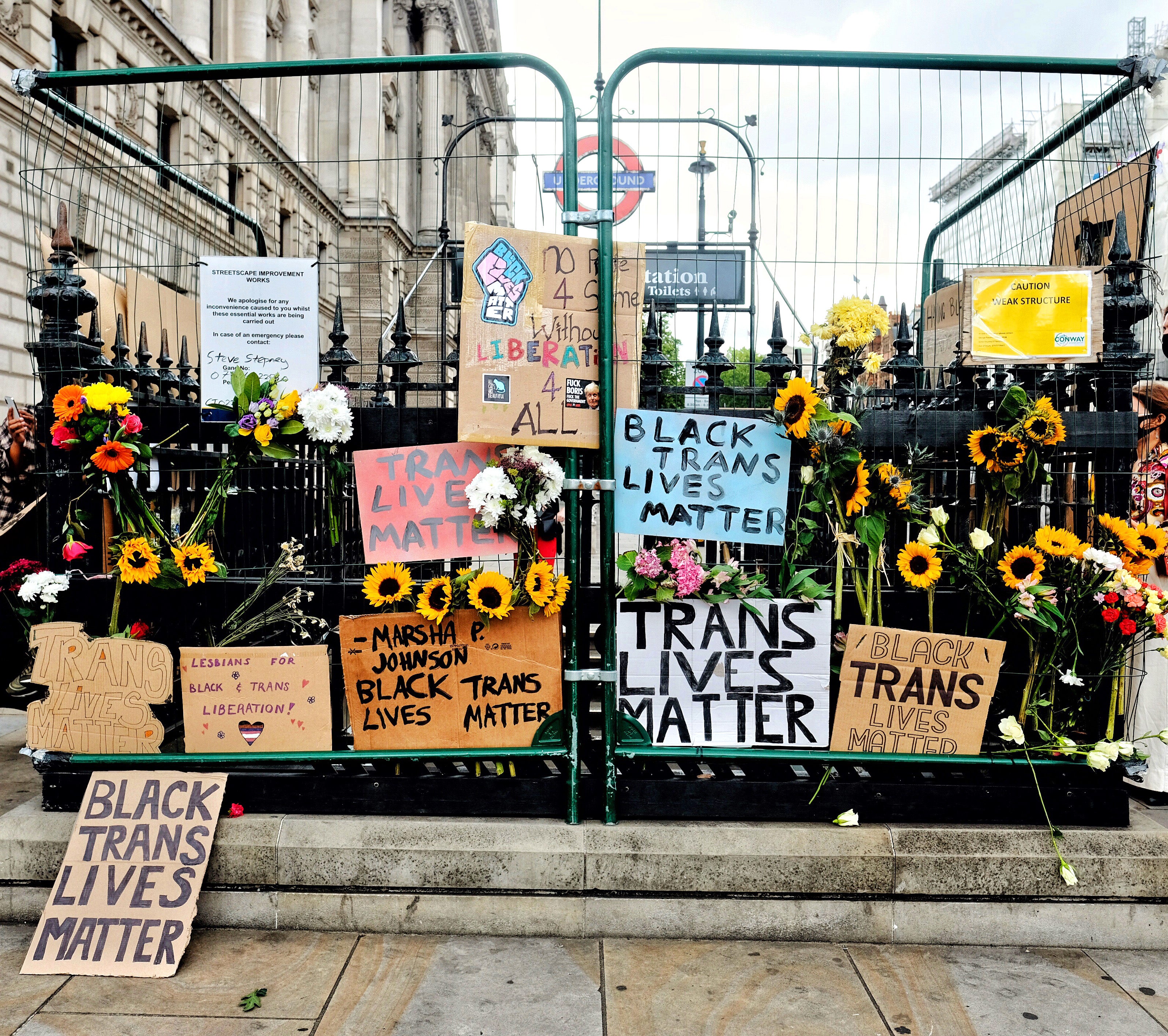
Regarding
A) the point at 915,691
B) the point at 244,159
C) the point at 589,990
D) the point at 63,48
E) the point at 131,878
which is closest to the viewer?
the point at 589,990

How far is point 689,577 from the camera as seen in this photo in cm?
360

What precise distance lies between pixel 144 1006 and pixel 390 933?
2.77 ft

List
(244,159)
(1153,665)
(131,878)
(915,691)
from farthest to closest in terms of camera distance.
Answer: (244,159), (1153,665), (915,691), (131,878)

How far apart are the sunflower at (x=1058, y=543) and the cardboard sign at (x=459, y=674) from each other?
1845mm

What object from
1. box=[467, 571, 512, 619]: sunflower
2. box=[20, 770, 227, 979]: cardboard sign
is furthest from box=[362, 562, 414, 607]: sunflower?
box=[20, 770, 227, 979]: cardboard sign

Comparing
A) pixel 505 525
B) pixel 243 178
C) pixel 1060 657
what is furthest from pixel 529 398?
pixel 243 178

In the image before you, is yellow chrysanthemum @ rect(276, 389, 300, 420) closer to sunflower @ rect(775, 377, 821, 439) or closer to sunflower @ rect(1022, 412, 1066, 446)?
sunflower @ rect(775, 377, 821, 439)

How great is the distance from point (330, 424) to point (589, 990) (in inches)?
85.6

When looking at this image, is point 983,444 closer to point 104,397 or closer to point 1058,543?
point 1058,543

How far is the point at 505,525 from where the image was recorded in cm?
365

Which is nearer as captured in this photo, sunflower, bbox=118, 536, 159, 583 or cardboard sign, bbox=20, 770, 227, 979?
cardboard sign, bbox=20, 770, 227, 979

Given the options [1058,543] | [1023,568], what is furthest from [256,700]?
[1058,543]

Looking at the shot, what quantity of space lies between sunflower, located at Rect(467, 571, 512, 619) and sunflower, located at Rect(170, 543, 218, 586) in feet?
3.43

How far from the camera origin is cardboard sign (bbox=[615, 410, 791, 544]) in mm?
3686
